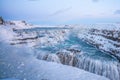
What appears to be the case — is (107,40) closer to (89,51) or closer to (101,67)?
(89,51)

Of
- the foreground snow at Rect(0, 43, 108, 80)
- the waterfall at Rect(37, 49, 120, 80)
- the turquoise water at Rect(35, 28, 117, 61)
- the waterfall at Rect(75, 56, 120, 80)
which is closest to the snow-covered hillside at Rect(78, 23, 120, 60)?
the turquoise water at Rect(35, 28, 117, 61)

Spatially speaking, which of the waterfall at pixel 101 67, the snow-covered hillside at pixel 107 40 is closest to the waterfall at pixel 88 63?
the waterfall at pixel 101 67

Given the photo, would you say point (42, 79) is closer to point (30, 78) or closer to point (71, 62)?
point (30, 78)

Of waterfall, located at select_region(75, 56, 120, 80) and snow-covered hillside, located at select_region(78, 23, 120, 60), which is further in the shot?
snow-covered hillside, located at select_region(78, 23, 120, 60)

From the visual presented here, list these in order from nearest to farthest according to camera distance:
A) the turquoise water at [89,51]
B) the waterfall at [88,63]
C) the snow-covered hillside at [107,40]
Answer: the waterfall at [88,63] → the turquoise water at [89,51] → the snow-covered hillside at [107,40]

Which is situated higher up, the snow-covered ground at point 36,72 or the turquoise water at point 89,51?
the snow-covered ground at point 36,72

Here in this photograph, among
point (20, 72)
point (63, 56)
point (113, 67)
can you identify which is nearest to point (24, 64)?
point (20, 72)

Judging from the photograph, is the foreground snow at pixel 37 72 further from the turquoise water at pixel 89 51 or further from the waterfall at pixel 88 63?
the turquoise water at pixel 89 51

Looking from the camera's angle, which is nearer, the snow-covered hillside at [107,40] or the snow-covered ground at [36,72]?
the snow-covered ground at [36,72]

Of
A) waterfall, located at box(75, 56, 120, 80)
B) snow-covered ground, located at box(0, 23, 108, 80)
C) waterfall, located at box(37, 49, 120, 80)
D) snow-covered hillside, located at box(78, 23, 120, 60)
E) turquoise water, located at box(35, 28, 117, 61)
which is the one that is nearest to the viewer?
snow-covered ground, located at box(0, 23, 108, 80)

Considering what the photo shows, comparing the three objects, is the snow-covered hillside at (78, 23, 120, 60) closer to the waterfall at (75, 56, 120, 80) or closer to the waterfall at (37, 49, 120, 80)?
the waterfall at (75, 56, 120, 80)

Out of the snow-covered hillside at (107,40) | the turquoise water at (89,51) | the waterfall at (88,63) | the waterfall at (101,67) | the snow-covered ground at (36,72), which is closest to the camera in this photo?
the snow-covered ground at (36,72)

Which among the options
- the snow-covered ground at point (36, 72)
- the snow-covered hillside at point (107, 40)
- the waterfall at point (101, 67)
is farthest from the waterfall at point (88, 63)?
the snow-covered hillside at point (107, 40)

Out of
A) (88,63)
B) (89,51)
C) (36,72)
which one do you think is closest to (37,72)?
(36,72)
